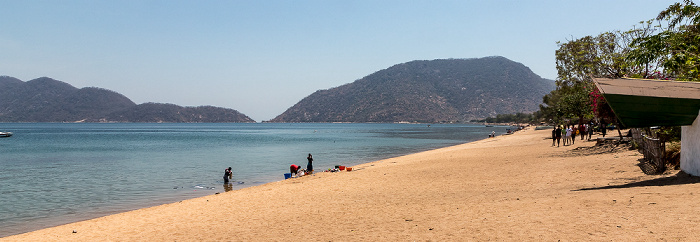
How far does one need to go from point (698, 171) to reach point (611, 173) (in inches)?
130

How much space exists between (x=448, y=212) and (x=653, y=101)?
6.40 metres

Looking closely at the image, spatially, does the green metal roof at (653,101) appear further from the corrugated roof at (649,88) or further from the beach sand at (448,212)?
the beach sand at (448,212)

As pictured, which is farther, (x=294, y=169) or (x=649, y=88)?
(x=294, y=169)

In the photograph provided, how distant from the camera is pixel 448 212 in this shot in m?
9.52

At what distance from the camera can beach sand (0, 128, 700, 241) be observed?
7074 mm

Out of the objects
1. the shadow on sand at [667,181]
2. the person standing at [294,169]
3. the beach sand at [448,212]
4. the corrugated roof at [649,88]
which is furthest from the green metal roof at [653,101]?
the person standing at [294,169]

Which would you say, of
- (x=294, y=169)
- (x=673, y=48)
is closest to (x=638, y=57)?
(x=673, y=48)

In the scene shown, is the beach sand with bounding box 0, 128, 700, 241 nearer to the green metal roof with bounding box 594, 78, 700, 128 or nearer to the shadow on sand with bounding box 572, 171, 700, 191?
the shadow on sand with bounding box 572, 171, 700, 191

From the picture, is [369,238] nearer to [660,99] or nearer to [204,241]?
[204,241]

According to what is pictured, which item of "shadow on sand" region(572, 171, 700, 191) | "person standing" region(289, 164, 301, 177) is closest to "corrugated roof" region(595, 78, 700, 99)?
"shadow on sand" region(572, 171, 700, 191)

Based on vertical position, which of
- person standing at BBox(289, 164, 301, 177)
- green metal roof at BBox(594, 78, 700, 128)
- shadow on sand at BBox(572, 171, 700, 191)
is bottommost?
person standing at BBox(289, 164, 301, 177)

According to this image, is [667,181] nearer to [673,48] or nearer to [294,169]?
[673,48]

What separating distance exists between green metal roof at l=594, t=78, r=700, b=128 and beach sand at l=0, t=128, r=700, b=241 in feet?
5.39

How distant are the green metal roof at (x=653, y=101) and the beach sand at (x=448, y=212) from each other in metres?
1.64
